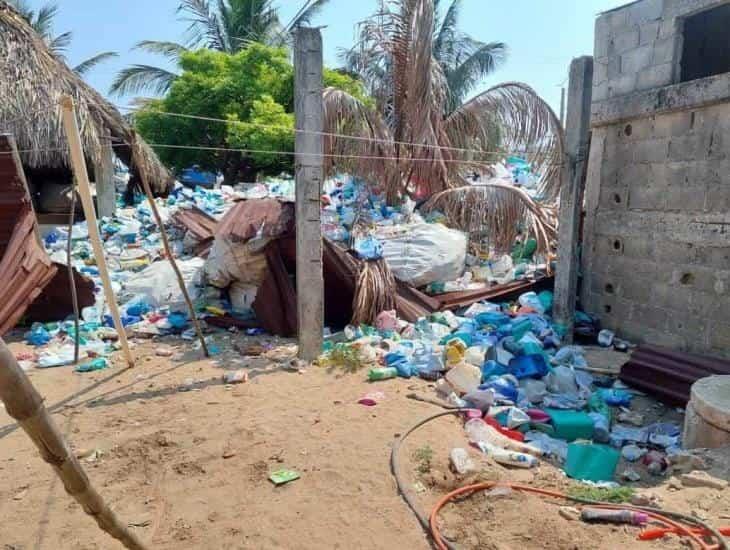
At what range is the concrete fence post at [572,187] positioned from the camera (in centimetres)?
555

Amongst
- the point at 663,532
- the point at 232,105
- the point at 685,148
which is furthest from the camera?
the point at 232,105

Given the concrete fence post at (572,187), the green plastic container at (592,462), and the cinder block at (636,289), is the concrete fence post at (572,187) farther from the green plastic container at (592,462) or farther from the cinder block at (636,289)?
the green plastic container at (592,462)

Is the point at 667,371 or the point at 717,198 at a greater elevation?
the point at 717,198

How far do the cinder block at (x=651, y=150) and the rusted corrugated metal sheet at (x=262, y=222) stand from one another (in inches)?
150

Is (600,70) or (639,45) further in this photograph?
(600,70)

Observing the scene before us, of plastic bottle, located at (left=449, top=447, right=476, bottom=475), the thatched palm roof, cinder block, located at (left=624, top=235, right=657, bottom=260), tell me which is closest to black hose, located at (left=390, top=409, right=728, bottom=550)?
plastic bottle, located at (left=449, top=447, right=476, bottom=475)

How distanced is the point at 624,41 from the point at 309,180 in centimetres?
374

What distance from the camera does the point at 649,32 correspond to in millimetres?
5211

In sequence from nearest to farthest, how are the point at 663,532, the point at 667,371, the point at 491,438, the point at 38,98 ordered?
the point at 663,532
the point at 491,438
the point at 667,371
the point at 38,98

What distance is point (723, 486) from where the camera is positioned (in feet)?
8.50

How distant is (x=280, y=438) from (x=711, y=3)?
5.24m

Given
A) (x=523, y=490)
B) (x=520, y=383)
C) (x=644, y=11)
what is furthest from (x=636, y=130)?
(x=523, y=490)

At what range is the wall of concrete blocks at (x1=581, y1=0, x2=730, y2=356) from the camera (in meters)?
4.66

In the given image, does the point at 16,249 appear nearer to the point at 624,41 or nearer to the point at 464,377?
the point at 464,377
